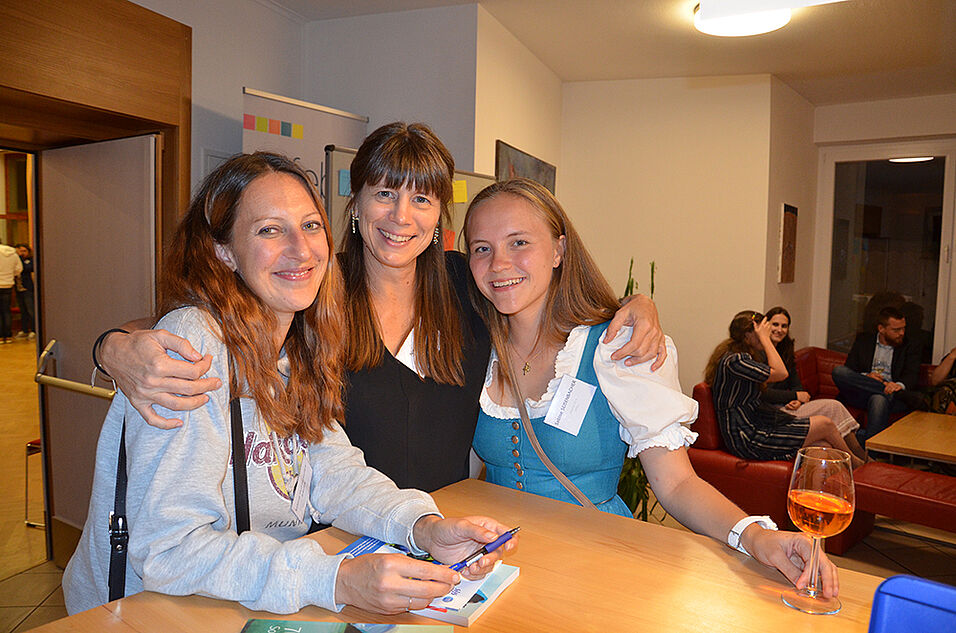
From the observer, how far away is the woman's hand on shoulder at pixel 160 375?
1.08 m

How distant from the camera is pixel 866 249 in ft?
24.1

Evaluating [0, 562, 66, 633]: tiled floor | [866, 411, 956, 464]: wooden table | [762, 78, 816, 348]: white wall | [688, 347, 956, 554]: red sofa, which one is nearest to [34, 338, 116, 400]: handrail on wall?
[0, 562, 66, 633]: tiled floor

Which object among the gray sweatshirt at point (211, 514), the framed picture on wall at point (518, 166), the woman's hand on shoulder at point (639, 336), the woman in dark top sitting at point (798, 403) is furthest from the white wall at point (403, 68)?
the gray sweatshirt at point (211, 514)

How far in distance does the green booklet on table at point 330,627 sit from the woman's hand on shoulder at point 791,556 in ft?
1.99

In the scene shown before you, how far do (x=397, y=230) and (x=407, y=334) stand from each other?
0.30m

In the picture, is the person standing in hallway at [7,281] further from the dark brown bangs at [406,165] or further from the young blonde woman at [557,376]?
Result: the young blonde woman at [557,376]

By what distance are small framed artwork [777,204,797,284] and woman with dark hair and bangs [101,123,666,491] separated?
503cm

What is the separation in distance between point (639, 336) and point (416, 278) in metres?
0.68

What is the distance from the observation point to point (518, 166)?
5363 millimetres

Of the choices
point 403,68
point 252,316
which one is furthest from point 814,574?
point 403,68

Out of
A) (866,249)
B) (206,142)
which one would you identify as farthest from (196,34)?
(866,249)

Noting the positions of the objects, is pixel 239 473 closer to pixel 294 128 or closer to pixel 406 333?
pixel 406 333

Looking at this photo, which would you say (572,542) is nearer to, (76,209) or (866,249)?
(76,209)

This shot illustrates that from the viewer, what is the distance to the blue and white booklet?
102 centimetres
